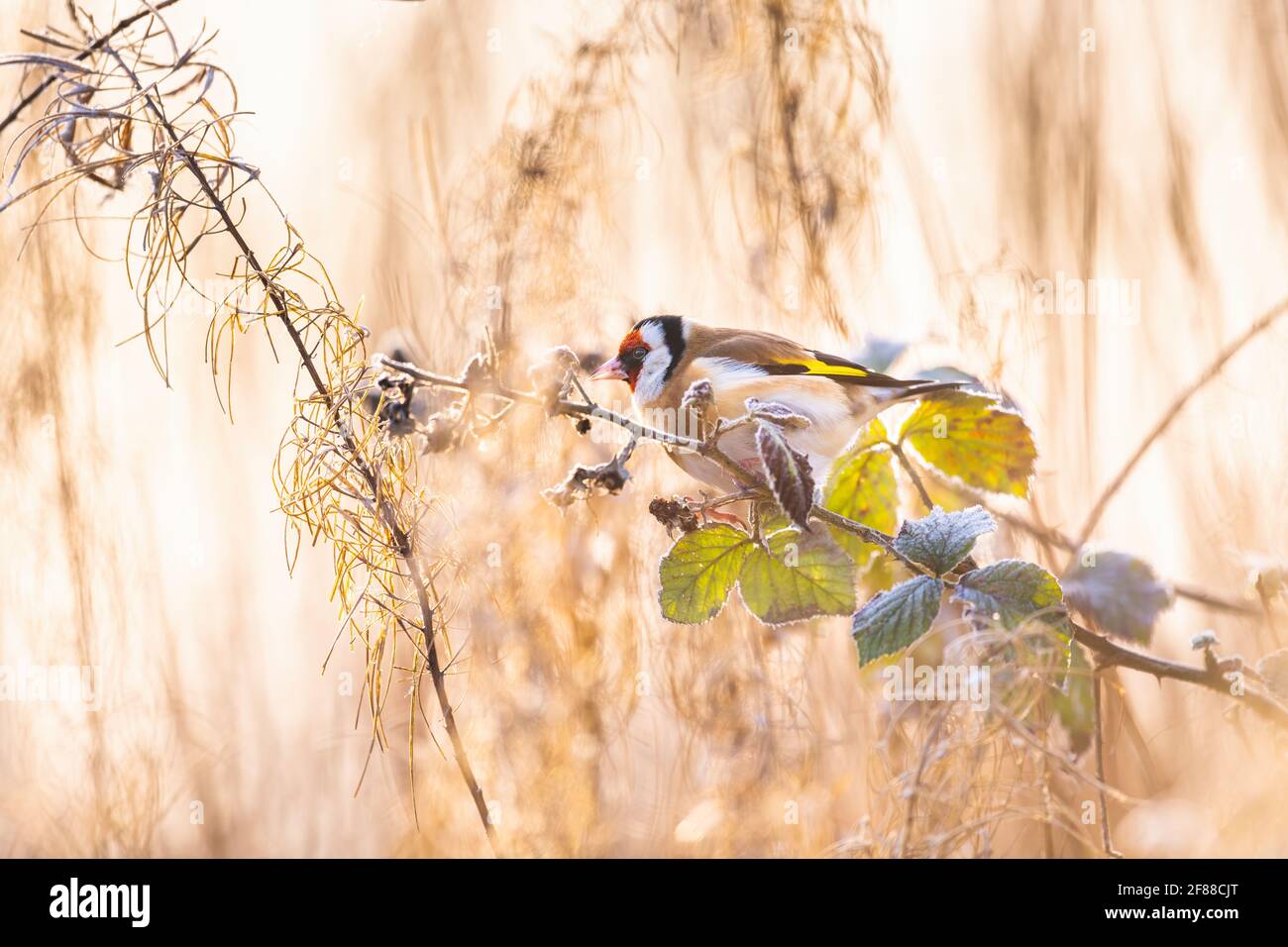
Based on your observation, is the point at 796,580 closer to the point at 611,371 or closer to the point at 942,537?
the point at 942,537

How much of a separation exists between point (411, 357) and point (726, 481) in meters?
0.66

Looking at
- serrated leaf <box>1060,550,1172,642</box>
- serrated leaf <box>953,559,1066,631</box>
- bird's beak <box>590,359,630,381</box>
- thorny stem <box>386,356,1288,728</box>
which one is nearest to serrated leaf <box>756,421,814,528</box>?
thorny stem <box>386,356,1288,728</box>

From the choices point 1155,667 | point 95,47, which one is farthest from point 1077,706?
point 95,47

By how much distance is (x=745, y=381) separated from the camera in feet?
3.58

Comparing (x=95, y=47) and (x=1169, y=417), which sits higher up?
(x=95, y=47)

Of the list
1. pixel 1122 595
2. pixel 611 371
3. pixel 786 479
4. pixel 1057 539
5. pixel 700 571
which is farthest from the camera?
pixel 611 371

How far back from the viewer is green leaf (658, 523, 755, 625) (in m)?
0.70

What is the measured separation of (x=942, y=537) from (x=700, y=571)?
0.58 ft

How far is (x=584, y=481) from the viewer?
61cm

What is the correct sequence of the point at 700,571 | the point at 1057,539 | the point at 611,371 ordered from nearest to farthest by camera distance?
1. the point at 700,571
2. the point at 1057,539
3. the point at 611,371

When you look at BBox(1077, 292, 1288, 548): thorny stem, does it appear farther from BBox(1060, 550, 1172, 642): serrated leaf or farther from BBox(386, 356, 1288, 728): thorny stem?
BBox(386, 356, 1288, 728): thorny stem

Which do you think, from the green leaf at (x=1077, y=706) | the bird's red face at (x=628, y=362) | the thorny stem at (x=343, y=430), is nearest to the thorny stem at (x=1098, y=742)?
the green leaf at (x=1077, y=706)

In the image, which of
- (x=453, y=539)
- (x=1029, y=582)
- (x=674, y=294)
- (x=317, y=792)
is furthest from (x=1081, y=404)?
Answer: (x=317, y=792)

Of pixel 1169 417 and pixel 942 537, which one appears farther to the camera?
pixel 1169 417
